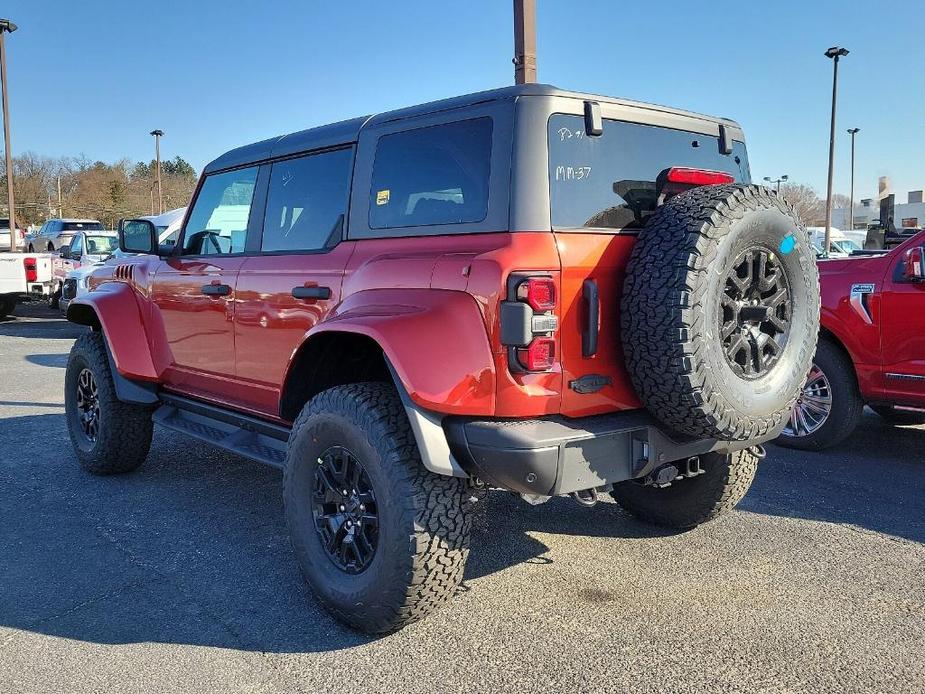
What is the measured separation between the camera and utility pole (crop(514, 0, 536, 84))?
6.88m

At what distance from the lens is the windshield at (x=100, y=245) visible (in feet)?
53.8

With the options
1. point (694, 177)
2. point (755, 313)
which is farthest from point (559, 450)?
point (694, 177)

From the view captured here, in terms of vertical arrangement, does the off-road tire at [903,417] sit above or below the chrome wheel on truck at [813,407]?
below

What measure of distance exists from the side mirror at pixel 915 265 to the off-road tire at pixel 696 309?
2832 millimetres

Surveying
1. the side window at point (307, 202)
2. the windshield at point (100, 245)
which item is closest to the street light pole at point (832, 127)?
the windshield at point (100, 245)

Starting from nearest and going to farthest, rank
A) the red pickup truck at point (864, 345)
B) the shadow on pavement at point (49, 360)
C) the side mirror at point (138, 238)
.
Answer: the side mirror at point (138, 238) → the red pickup truck at point (864, 345) → the shadow on pavement at point (49, 360)

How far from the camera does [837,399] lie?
554 centimetres

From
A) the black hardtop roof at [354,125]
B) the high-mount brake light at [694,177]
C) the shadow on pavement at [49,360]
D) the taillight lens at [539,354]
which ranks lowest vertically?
the shadow on pavement at [49,360]

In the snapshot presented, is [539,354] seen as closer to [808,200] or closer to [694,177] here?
[694,177]

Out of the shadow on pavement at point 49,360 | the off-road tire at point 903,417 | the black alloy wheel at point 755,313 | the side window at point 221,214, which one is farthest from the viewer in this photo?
the shadow on pavement at point 49,360

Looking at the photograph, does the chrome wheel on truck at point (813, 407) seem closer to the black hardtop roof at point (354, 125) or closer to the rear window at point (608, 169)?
the black hardtop roof at point (354, 125)

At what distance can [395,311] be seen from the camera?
9.34ft

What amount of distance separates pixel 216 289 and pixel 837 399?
14.0 feet

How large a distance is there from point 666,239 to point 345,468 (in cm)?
147
